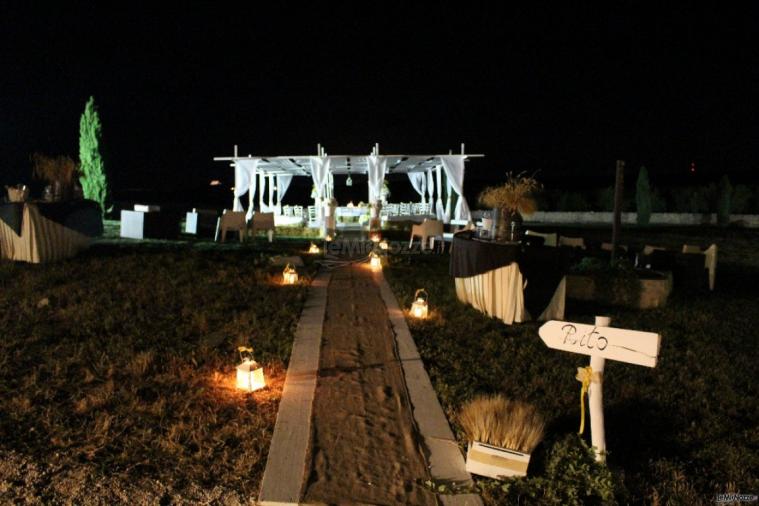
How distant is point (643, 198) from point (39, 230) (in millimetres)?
22333

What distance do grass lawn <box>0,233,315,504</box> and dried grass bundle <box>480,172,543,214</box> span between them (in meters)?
2.49

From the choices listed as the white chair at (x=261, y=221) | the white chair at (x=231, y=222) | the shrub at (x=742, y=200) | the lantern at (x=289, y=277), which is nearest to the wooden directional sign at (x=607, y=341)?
the lantern at (x=289, y=277)

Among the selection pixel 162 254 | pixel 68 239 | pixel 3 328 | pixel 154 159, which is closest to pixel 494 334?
pixel 3 328

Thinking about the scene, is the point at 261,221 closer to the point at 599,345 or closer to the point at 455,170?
the point at 455,170

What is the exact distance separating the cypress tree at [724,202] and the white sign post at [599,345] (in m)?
21.2

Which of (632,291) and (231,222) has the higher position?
(231,222)

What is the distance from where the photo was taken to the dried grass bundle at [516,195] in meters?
5.25

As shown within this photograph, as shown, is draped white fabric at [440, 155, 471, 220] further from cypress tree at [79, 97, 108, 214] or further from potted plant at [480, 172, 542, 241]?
cypress tree at [79, 97, 108, 214]

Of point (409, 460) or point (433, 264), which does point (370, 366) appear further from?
point (433, 264)

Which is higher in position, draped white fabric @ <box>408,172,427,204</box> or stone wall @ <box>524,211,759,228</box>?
draped white fabric @ <box>408,172,427,204</box>

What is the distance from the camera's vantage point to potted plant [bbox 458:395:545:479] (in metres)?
2.23

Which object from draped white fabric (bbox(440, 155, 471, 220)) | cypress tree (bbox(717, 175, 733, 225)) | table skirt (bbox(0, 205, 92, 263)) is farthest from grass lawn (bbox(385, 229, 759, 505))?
cypress tree (bbox(717, 175, 733, 225))

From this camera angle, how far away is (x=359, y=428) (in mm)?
2717

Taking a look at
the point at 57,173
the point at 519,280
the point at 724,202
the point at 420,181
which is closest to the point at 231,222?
the point at 57,173
